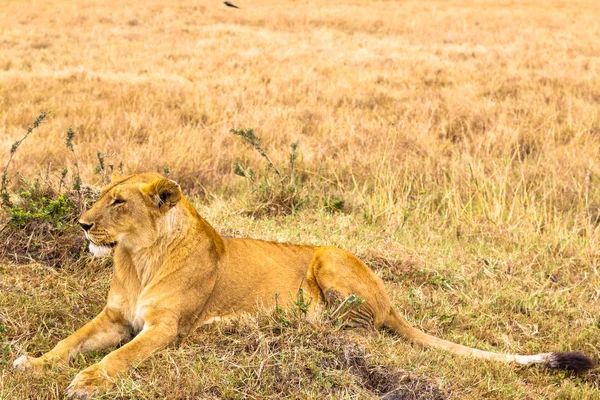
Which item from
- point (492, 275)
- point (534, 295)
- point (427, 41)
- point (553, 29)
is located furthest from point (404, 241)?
point (553, 29)

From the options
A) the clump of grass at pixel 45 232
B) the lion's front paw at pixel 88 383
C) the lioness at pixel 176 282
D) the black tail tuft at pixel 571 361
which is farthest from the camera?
the clump of grass at pixel 45 232

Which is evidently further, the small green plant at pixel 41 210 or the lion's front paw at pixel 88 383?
the small green plant at pixel 41 210

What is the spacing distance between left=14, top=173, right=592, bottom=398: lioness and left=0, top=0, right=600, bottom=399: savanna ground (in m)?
0.11

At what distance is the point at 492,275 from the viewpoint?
5383 mm

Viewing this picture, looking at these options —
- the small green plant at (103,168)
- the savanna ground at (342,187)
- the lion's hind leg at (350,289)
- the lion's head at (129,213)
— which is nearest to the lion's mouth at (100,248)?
the lion's head at (129,213)

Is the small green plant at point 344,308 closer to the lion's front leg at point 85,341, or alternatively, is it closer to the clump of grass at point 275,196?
the lion's front leg at point 85,341

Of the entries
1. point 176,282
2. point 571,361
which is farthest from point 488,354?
point 176,282

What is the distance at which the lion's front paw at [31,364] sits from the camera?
137 inches

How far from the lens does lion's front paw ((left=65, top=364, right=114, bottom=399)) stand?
3.22 meters

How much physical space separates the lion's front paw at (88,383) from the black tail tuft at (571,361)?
2320mm

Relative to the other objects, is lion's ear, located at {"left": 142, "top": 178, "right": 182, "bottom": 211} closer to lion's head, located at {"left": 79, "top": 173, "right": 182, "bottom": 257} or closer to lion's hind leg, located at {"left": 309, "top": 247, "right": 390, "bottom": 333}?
lion's head, located at {"left": 79, "top": 173, "right": 182, "bottom": 257}

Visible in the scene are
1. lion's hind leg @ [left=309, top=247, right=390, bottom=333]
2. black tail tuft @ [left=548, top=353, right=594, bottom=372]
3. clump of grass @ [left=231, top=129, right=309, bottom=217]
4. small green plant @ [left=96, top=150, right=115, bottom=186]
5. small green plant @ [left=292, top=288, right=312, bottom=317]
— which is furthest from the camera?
clump of grass @ [left=231, top=129, right=309, bottom=217]

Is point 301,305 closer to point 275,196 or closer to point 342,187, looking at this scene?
point 275,196

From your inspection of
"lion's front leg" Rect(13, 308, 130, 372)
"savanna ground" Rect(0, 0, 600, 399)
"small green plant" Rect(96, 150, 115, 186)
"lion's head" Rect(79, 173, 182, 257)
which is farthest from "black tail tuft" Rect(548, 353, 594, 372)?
"small green plant" Rect(96, 150, 115, 186)
